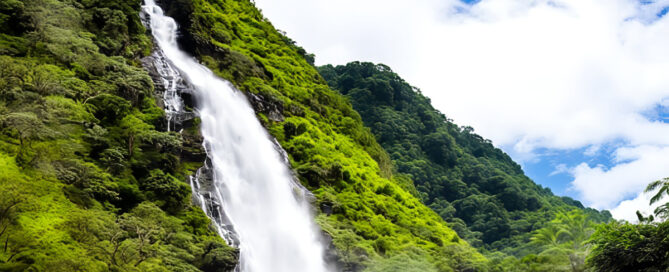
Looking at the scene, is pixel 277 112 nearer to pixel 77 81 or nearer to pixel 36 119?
pixel 77 81

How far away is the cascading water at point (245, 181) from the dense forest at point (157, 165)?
117cm

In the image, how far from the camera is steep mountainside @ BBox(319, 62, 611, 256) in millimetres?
70188

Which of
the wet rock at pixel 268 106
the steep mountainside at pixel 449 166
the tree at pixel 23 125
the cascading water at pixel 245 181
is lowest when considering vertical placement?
the tree at pixel 23 125

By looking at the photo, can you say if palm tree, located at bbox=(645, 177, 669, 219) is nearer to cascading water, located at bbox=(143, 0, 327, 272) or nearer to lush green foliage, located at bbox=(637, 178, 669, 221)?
lush green foliage, located at bbox=(637, 178, 669, 221)

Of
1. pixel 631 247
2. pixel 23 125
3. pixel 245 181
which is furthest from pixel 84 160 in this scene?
pixel 631 247

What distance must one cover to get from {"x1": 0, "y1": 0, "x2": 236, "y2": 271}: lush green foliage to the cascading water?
6.73ft

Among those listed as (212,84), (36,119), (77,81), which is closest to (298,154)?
(212,84)

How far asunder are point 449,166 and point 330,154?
1787 inches

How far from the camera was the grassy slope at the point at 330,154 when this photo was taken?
33031mm

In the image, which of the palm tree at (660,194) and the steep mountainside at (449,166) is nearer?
the palm tree at (660,194)

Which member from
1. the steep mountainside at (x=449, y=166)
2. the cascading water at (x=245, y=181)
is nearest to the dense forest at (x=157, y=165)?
the cascading water at (x=245, y=181)

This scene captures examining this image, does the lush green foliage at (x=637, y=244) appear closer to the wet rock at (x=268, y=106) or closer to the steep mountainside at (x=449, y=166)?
the wet rock at (x=268, y=106)

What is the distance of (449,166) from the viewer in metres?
82.1

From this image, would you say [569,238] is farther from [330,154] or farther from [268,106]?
[268,106]
